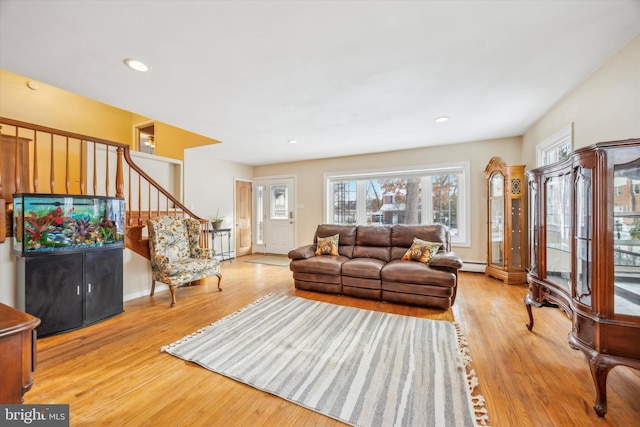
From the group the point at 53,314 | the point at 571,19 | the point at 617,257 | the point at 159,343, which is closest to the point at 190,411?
the point at 159,343

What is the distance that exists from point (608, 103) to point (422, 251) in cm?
216

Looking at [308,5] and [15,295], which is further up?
[308,5]

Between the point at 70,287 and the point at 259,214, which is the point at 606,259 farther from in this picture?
the point at 259,214

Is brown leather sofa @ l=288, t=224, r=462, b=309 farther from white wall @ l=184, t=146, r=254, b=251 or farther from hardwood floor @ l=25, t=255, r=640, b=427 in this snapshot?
white wall @ l=184, t=146, r=254, b=251

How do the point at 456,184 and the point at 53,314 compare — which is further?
the point at 456,184

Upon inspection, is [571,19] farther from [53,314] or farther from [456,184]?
[53,314]

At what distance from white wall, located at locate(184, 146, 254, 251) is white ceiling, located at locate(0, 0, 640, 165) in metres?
1.98

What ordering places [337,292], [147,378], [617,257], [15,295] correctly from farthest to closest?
[337,292]
[15,295]
[147,378]
[617,257]

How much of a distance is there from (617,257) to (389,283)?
196cm

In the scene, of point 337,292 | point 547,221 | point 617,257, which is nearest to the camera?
point 617,257

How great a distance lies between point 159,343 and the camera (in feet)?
7.09

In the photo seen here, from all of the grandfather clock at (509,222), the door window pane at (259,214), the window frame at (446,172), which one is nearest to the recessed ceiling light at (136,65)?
the window frame at (446,172)

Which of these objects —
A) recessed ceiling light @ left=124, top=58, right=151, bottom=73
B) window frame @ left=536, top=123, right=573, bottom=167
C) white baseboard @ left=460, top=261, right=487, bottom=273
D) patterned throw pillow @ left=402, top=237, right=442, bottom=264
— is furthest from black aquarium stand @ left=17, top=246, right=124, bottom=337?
white baseboard @ left=460, top=261, right=487, bottom=273

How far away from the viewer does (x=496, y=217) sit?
13.5ft
